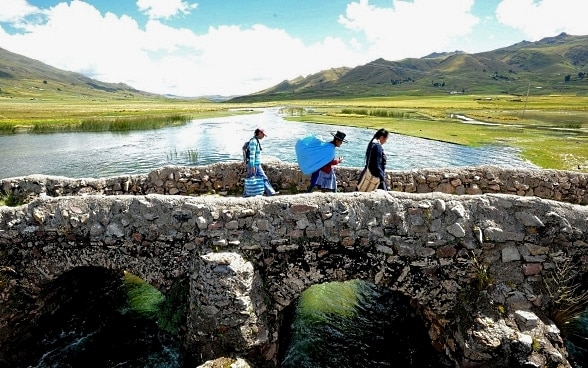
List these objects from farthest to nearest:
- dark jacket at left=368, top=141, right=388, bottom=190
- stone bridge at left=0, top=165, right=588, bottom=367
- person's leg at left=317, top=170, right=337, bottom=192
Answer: person's leg at left=317, top=170, right=337, bottom=192 → dark jacket at left=368, top=141, right=388, bottom=190 → stone bridge at left=0, top=165, right=588, bottom=367

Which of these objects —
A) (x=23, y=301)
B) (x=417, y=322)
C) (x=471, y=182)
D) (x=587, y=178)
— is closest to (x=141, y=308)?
(x=23, y=301)

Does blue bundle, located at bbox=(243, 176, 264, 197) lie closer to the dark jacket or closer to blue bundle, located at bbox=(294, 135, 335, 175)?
blue bundle, located at bbox=(294, 135, 335, 175)

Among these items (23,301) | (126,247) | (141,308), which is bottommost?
(141,308)

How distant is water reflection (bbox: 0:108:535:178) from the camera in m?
31.5

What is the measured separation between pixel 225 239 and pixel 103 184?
7573mm

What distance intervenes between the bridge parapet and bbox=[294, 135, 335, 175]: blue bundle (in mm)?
2986

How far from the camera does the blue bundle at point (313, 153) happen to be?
1122 cm

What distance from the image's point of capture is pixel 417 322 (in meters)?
10.5

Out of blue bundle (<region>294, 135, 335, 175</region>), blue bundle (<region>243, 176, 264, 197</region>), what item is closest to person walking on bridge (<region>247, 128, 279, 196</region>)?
blue bundle (<region>243, 176, 264, 197</region>)

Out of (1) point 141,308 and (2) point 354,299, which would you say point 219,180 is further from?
(2) point 354,299

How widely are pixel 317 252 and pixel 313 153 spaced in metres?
3.80

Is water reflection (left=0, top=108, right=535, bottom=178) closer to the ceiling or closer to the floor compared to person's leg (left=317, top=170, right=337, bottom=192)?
closer to the floor

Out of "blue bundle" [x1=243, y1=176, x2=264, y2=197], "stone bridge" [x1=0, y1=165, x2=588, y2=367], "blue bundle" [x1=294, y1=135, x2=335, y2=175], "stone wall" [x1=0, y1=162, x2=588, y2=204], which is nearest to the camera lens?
"stone bridge" [x1=0, y1=165, x2=588, y2=367]

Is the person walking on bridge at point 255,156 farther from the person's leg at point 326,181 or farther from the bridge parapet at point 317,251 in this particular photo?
the bridge parapet at point 317,251
